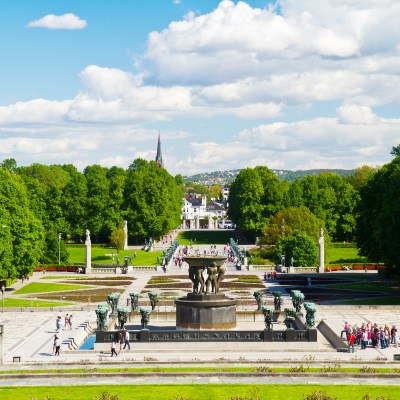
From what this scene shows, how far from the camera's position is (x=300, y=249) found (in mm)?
95312

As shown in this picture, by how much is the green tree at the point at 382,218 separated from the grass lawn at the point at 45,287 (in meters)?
27.7

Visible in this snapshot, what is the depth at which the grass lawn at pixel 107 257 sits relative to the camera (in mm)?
108244

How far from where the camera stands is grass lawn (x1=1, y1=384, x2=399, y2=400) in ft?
107

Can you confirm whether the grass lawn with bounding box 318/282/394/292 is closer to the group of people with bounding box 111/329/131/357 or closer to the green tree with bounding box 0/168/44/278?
the green tree with bounding box 0/168/44/278

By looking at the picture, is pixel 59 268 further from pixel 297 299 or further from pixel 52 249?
pixel 297 299

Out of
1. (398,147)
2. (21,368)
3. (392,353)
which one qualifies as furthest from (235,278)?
(21,368)

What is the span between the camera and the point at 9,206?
7900 cm

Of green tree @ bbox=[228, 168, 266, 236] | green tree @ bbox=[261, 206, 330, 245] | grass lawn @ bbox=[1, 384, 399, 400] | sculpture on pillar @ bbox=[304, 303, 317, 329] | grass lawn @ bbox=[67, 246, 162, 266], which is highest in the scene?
green tree @ bbox=[228, 168, 266, 236]

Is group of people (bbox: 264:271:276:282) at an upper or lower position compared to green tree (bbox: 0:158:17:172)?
lower

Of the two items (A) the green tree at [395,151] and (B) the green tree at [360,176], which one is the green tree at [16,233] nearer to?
(A) the green tree at [395,151]

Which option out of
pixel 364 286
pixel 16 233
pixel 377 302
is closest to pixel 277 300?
pixel 377 302

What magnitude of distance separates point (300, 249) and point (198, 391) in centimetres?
6281

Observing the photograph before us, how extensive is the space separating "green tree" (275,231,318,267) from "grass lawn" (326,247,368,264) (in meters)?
7.98

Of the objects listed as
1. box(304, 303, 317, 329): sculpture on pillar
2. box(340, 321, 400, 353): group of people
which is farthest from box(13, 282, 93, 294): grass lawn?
box(340, 321, 400, 353): group of people
